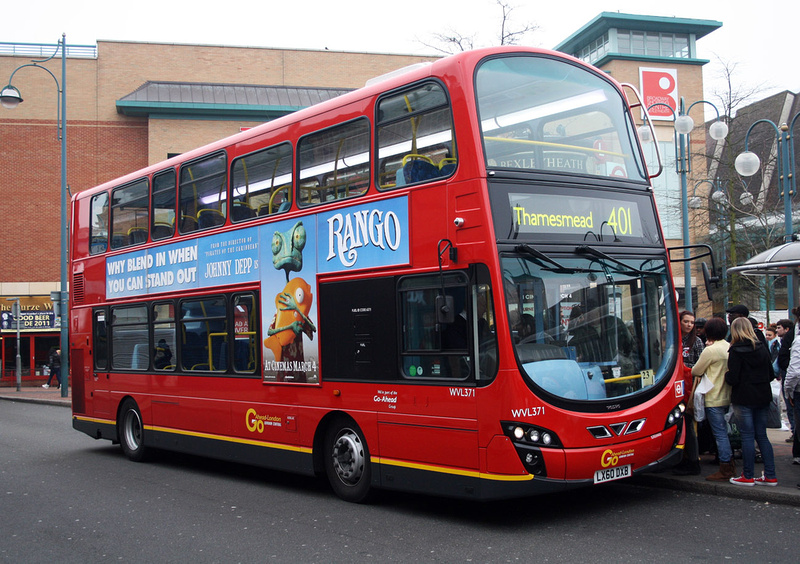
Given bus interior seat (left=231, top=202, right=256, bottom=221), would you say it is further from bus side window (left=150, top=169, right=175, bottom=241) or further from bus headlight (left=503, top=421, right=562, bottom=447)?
bus headlight (left=503, top=421, right=562, bottom=447)

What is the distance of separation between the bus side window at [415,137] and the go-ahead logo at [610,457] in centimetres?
293

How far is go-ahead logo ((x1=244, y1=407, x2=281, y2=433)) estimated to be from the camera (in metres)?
10.1

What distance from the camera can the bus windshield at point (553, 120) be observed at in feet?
25.3

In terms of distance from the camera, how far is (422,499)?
356 inches

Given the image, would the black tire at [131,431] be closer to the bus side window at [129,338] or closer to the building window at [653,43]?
the bus side window at [129,338]

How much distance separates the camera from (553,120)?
8.00 m

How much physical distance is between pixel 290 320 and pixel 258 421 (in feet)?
4.87

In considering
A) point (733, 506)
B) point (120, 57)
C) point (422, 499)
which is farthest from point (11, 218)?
point (733, 506)

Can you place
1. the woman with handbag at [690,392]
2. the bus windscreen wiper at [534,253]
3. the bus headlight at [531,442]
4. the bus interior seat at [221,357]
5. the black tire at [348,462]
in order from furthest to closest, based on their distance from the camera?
1. the bus interior seat at [221,357]
2. the woman with handbag at [690,392]
3. the black tire at [348,462]
4. the bus windscreen wiper at [534,253]
5. the bus headlight at [531,442]

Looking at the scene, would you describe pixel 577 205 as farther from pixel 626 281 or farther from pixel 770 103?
pixel 770 103

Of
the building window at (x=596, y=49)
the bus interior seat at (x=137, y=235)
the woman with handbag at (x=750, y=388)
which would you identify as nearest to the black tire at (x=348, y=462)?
the woman with handbag at (x=750, y=388)

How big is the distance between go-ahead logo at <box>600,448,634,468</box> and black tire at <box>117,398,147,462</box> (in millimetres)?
8267

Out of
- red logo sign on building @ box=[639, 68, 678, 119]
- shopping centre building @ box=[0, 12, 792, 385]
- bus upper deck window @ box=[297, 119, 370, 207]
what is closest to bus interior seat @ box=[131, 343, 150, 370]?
bus upper deck window @ box=[297, 119, 370, 207]

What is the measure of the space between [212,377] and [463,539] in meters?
5.30
